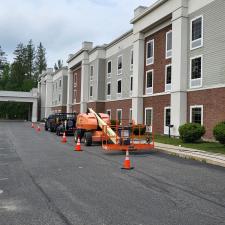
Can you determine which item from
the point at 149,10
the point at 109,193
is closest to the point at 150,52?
the point at 149,10

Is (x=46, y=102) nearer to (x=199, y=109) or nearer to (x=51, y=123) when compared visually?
(x=51, y=123)

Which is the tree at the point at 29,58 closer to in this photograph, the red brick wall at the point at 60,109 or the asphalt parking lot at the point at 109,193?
the red brick wall at the point at 60,109

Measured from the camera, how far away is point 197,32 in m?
26.4

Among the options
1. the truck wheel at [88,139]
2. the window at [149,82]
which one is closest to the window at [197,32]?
the window at [149,82]

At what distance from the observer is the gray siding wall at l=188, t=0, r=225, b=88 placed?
77.1 feet

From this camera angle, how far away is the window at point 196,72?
25828 mm

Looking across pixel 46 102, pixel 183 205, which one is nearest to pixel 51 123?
pixel 183 205

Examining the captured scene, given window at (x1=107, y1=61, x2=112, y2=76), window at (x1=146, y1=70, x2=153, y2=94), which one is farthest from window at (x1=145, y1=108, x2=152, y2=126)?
window at (x1=107, y1=61, x2=112, y2=76)

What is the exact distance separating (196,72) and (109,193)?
770 inches

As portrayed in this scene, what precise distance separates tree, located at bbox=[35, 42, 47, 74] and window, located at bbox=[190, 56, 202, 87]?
319 feet

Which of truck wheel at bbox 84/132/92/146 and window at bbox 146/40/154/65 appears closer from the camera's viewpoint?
truck wheel at bbox 84/132/92/146

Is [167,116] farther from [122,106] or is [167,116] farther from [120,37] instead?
[120,37]

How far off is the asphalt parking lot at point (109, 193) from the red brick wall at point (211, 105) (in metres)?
10.1

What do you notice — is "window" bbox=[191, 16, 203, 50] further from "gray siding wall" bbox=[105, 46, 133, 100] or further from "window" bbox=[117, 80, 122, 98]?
"window" bbox=[117, 80, 122, 98]
